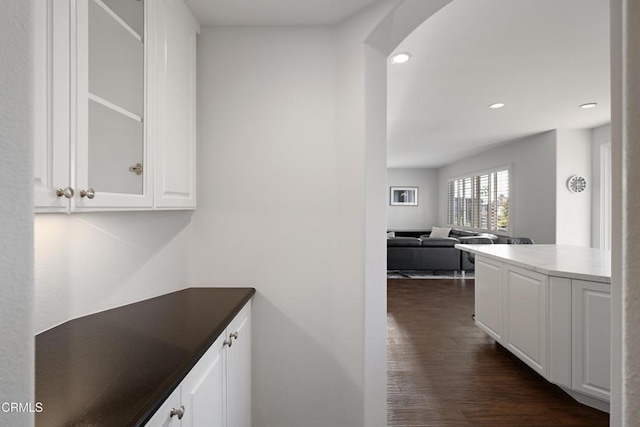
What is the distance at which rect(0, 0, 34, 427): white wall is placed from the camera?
32 centimetres

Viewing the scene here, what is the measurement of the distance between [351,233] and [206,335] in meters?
0.91

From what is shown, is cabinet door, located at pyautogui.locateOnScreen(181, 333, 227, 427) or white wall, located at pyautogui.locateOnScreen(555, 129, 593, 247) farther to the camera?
white wall, located at pyautogui.locateOnScreen(555, 129, 593, 247)

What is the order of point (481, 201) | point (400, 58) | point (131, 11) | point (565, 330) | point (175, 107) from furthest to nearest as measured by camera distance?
point (481, 201) < point (400, 58) < point (565, 330) < point (175, 107) < point (131, 11)

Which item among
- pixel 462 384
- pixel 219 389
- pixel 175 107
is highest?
pixel 175 107

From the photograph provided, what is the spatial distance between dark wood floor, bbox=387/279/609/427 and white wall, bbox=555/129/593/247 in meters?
3.13

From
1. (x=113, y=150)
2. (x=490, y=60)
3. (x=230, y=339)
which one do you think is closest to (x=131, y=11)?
(x=113, y=150)

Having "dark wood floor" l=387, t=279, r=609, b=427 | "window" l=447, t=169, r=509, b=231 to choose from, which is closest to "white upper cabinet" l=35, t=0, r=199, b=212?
"dark wood floor" l=387, t=279, r=609, b=427

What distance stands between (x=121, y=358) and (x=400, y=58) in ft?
9.87

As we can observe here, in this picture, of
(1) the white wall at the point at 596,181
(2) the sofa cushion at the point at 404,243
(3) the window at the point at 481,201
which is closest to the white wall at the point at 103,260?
(2) the sofa cushion at the point at 404,243

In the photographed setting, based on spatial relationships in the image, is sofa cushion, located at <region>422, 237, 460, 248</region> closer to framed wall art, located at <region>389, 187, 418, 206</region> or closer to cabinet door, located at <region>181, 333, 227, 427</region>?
framed wall art, located at <region>389, 187, 418, 206</region>

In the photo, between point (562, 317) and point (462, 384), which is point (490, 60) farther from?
point (462, 384)

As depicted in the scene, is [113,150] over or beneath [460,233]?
over

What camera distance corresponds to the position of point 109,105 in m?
1.10

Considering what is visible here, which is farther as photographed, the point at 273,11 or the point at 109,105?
the point at 273,11
